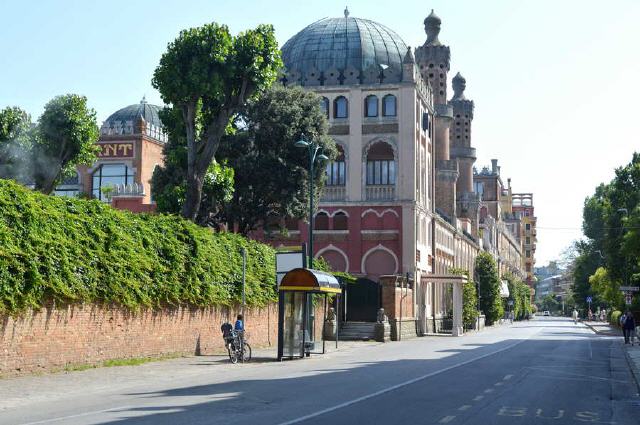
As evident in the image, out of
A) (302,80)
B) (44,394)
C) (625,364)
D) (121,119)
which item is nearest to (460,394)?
(44,394)

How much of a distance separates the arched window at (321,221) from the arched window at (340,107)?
23.2ft

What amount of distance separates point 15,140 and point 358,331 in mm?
20643

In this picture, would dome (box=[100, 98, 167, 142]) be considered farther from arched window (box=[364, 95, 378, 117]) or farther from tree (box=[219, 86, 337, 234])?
tree (box=[219, 86, 337, 234])

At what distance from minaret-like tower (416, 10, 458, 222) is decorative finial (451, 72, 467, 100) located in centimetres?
2487

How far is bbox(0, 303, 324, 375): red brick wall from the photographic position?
848 inches

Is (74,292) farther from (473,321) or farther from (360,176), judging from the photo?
(473,321)

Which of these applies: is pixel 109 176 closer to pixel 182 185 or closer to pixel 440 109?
pixel 440 109

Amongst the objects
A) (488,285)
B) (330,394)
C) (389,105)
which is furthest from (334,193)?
(330,394)

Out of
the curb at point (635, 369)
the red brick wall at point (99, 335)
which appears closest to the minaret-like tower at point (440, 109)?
the curb at point (635, 369)

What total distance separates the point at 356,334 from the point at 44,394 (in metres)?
32.3

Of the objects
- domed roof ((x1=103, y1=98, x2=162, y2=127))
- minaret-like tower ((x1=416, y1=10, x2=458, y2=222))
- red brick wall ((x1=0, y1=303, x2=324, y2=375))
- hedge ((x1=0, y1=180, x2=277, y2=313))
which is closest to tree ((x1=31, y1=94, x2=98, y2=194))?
hedge ((x1=0, y1=180, x2=277, y2=313))

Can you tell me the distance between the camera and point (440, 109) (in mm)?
83000

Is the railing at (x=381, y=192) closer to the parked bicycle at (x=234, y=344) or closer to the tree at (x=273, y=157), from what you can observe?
the tree at (x=273, y=157)

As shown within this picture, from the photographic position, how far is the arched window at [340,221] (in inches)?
2454
